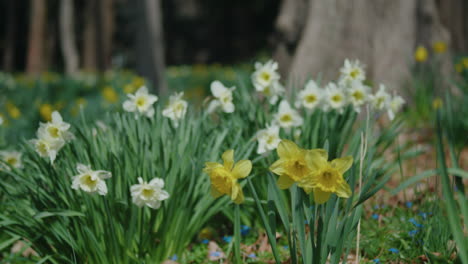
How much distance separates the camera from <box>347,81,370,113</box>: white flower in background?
7.23 ft

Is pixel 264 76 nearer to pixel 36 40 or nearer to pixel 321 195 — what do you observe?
pixel 321 195

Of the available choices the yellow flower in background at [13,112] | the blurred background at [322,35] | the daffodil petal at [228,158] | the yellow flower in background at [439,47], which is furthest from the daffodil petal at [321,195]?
the yellow flower in background at [13,112]

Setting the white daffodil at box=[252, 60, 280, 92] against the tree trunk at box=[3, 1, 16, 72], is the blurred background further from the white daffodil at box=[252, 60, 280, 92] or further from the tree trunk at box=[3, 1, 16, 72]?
the tree trunk at box=[3, 1, 16, 72]

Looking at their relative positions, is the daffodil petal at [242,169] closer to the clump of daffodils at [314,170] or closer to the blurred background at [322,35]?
the clump of daffodils at [314,170]

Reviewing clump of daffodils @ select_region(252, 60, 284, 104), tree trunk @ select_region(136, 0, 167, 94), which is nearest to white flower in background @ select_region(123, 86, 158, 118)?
clump of daffodils @ select_region(252, 60, 284, 104)

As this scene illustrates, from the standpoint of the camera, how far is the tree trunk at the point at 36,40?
39.9 feet

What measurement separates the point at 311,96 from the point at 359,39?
204cm

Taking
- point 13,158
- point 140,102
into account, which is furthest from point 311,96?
point 13,158

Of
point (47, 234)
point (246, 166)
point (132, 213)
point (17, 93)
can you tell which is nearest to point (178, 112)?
point (132, 213)

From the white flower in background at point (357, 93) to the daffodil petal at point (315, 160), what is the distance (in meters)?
1.06

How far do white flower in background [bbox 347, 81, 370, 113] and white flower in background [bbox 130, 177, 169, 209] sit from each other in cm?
108

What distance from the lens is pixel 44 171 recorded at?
192cm

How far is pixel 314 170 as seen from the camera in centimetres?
125

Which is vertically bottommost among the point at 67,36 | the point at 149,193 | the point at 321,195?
the point at 67,36
